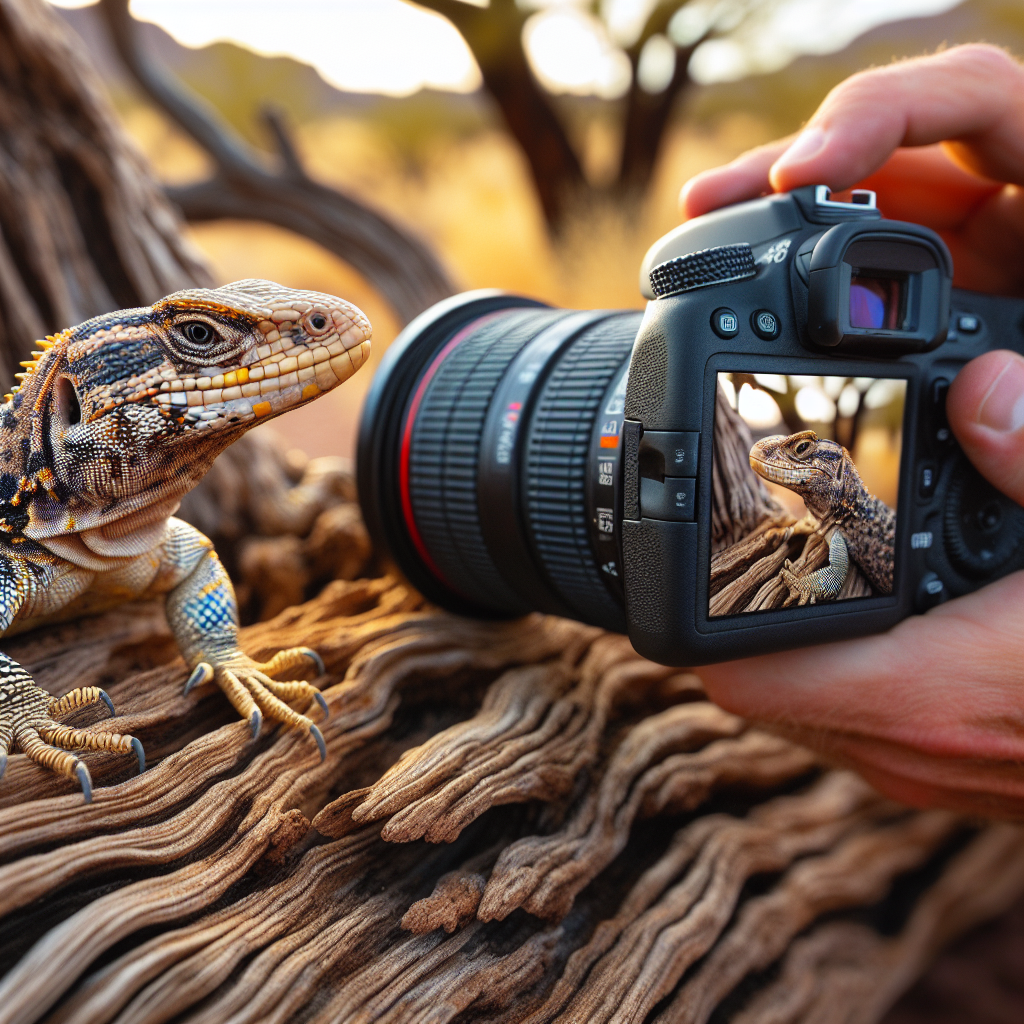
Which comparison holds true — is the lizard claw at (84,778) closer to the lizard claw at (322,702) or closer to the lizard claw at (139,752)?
the lizard claw at (139,752)

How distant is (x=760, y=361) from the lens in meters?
0.75

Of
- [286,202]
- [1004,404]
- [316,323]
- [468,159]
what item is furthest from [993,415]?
[468,159]

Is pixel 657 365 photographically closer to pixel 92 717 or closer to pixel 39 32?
pixel 92 717

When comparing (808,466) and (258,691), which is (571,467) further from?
(258,691)

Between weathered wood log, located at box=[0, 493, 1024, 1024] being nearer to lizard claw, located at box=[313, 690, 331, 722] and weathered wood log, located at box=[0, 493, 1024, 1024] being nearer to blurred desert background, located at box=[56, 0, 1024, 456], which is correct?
lizard claw, located at box=[313, 690, 331, 722]

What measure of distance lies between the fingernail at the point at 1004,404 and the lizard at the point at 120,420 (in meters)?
0.65

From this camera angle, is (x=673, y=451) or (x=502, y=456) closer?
(x=673, y=451)

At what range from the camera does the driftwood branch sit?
2.20 metres

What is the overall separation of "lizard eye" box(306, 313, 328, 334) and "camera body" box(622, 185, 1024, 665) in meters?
0.28

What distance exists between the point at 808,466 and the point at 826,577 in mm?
124

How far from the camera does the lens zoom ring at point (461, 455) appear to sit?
1.07 m

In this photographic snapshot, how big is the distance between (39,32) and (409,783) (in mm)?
1184

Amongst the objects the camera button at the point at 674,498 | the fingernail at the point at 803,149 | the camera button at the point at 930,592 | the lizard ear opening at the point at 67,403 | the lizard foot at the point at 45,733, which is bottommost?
the camera button at the point at 930,592

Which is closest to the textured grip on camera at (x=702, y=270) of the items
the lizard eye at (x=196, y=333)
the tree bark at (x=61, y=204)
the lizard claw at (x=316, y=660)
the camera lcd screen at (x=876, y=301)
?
the camera lcd screen at (x=876, y=301)
